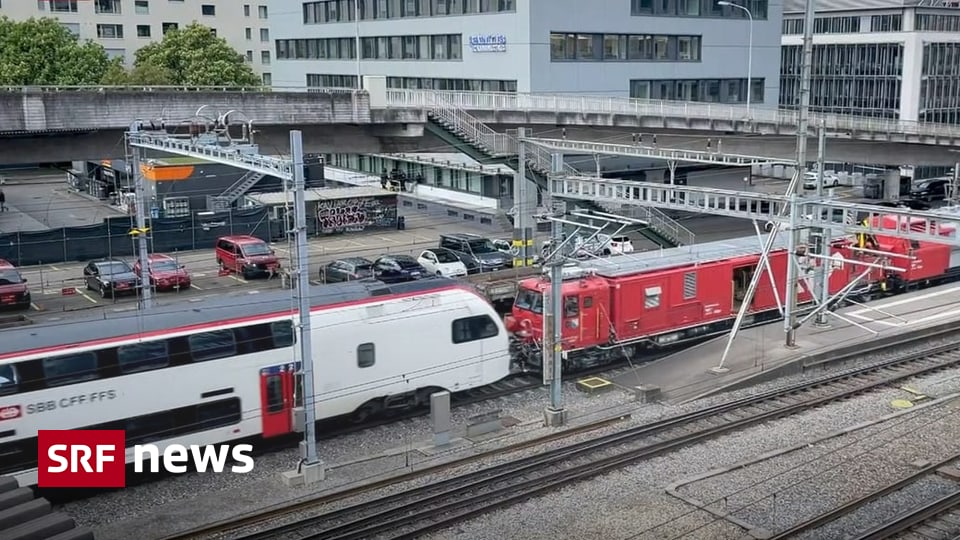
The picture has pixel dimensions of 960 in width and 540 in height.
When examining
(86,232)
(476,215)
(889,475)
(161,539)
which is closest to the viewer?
(161,539)

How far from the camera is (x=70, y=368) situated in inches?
562

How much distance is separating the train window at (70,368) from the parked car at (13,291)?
47.1ft

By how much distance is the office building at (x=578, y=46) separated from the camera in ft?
135

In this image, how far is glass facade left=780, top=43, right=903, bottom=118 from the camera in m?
60.6

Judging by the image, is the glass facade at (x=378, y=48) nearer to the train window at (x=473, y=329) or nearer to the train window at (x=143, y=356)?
the train window at (x=473, y=329)

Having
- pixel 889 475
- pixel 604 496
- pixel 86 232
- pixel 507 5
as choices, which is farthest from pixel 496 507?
pixel 507 5

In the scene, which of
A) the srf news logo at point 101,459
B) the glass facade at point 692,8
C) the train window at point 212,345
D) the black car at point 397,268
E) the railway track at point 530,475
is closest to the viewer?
the railway track at point 530,475

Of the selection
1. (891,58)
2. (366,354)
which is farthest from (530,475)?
(891,58)

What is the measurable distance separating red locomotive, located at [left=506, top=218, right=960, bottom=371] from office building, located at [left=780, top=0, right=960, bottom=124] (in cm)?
3971

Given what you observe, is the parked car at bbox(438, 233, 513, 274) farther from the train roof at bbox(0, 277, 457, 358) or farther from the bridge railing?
the train roof at bbox(0, 277, 457, 358)

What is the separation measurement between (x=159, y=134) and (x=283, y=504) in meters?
10.2

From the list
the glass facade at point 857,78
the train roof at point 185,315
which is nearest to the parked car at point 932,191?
the glass facade at point 857,78

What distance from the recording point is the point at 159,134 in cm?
2094

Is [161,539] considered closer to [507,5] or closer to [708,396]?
[708,396]
